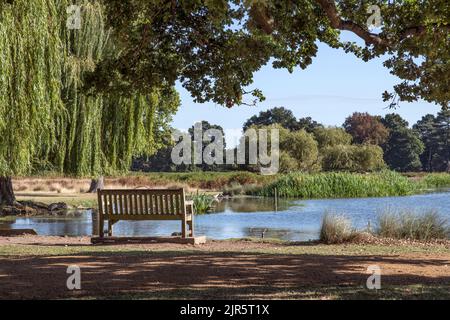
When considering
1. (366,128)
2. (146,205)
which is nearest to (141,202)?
(146,205)

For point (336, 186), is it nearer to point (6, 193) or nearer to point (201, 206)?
point (201, 206)

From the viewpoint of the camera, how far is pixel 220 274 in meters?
8.64

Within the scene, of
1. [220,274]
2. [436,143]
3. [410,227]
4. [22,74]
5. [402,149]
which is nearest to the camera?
[220,274]

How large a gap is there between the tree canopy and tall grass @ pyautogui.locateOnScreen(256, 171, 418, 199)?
85.6 ft

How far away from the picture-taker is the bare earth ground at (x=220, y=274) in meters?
7.12

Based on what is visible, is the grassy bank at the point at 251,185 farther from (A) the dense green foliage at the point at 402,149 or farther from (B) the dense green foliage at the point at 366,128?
(B) the dense green foliage at the point at 366,128

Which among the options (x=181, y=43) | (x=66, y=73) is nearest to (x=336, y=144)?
(x=66, y=73)

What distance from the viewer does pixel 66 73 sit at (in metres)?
23.4

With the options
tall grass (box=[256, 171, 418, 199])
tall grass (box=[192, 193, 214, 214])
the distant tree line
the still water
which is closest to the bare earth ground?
the still water

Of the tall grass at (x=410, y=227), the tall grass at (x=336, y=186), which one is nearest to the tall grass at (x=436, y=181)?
the tall grass at (x=336, y=186)

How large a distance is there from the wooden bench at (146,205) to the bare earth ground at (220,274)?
1246mm

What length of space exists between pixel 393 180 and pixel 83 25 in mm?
23352

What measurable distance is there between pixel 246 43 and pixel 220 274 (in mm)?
3673

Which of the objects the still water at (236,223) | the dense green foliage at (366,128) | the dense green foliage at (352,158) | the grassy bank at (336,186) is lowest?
the still water at (236,223)
